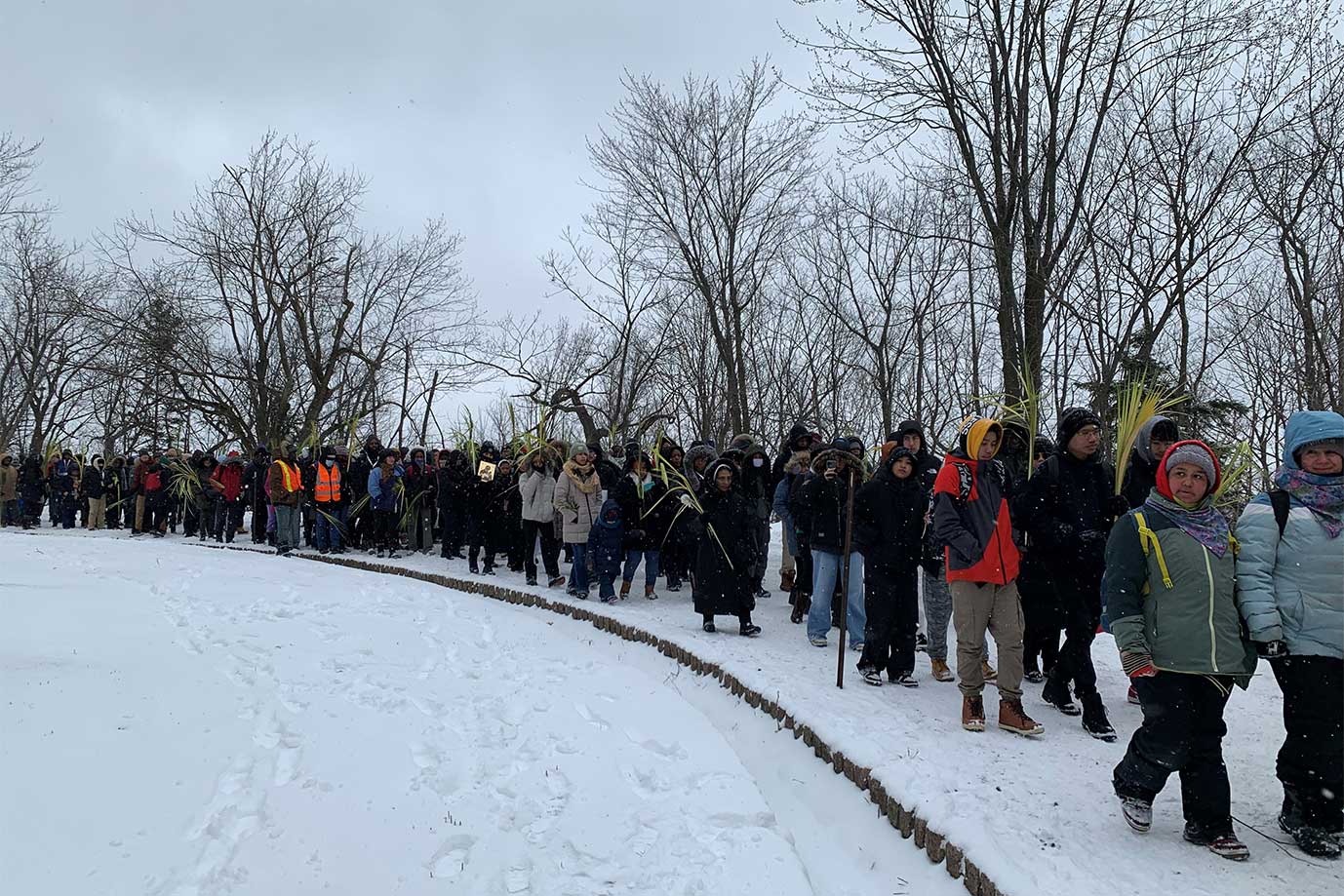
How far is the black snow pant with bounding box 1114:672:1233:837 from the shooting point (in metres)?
3.80

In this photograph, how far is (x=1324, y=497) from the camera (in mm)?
3791

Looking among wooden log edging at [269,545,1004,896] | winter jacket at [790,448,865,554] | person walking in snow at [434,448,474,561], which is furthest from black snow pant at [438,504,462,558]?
winter jacket at [790,448,865,554]

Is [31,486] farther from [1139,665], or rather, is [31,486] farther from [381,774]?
[1139,665]

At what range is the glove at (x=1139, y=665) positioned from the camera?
3.89 m

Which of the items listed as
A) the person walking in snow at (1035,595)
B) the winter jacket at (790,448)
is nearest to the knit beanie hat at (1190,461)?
the person walking in snow at (1035,595)

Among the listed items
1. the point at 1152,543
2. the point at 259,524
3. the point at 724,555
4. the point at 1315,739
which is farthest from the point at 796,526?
the point at 259,524

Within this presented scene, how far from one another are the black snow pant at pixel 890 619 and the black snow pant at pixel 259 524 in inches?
593

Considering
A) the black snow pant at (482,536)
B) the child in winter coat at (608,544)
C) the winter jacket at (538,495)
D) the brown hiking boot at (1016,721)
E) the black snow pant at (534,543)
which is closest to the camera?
the brown hiking boot at (1016,721)

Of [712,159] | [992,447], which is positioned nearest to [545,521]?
[992,447]

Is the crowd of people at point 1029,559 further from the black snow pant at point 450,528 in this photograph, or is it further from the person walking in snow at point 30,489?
the person walking in snow at point 30,489

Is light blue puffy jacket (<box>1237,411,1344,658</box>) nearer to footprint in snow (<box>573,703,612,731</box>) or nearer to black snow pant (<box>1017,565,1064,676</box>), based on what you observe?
black snow pant (<box>1017,565,1064,676</box>)

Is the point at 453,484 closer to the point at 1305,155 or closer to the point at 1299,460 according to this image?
the point at 1299,460

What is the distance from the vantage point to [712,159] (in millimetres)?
22328

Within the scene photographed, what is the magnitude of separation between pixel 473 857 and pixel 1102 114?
11857 millimetres
